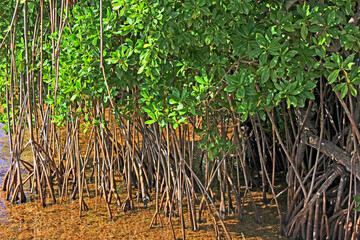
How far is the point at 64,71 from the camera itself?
3.96 meters

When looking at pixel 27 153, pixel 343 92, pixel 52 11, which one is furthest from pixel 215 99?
pixel 27 153

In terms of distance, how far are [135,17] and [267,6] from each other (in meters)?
0.80

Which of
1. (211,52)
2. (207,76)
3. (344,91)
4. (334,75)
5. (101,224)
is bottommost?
(101,224)

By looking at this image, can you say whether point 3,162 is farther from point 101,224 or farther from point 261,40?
point 261,40

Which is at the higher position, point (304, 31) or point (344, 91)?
point (304, 31)

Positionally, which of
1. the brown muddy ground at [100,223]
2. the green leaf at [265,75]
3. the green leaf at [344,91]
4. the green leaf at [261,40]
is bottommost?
the brown muddy ground at [100,223]

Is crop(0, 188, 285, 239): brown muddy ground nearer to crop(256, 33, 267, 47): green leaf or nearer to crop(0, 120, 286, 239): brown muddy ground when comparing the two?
crop(0, 120, 286, 239): brown muddy ground

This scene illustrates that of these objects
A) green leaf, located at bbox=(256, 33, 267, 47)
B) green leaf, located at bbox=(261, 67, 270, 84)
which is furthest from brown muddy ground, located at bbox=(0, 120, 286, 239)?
green leaf, located at bbox=(256, 33, 267, 47)

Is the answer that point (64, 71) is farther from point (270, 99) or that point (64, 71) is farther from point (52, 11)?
point (270, 99)

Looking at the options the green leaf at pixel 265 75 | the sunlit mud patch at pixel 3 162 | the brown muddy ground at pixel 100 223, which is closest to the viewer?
the green leaf at pixel 265 75

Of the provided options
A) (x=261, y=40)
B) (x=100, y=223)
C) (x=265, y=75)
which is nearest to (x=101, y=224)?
(x=100, y=223)

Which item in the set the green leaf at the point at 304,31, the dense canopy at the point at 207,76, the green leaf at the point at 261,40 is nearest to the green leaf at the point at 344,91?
the dense canopy at the point at 207,76

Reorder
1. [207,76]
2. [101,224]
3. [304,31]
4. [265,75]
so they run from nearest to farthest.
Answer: [304,31]
[265,75]
[207,76]
[101,224]

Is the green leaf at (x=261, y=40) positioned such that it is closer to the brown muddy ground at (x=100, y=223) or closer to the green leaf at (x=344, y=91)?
the green leaf at (x=344, y=91)
